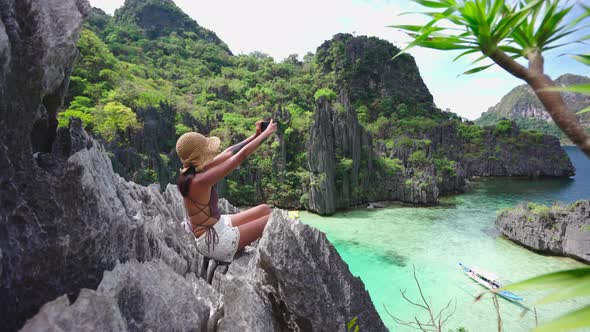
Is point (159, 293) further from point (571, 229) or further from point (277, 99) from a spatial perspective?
point (277, 99)

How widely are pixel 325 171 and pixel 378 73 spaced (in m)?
30.9

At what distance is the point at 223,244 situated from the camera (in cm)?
247

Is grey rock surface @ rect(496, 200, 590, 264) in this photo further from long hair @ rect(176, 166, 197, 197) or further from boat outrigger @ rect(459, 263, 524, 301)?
long hair @ rect(176, 166, 197, 197)

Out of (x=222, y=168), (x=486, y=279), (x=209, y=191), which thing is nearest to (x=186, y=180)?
(x=209, y=191)

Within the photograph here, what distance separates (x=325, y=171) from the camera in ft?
64.5

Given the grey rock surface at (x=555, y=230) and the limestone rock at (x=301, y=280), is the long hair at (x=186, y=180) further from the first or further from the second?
the grey rock surface at (x=555, y=230)

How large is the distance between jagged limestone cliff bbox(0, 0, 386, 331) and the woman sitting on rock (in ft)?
1.42

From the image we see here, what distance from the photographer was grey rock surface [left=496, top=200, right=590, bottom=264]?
12492 millimetres

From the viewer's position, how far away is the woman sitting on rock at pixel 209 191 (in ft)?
7.60

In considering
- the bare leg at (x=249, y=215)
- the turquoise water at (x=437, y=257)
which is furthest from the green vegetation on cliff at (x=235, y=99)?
the bare leg at (x=249, y=215)

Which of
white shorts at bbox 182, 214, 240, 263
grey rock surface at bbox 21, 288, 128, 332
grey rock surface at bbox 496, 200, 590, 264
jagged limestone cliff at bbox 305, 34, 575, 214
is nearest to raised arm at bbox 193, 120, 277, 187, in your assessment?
white shorts at bbox 182, 214, 240, 263

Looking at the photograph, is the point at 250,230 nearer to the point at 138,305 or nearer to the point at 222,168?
the point at 222,168

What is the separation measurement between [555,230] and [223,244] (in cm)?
1594

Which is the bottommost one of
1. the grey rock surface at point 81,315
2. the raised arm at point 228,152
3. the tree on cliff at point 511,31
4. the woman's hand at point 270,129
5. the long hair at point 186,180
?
the grey rock surface at point 81,315
